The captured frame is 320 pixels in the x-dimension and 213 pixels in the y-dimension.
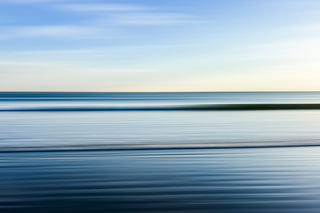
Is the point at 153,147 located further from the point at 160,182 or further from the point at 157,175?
the point at 160,182

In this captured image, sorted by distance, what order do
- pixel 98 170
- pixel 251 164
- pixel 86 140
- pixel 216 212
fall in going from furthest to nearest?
pixel 86 140, pixel 251 164, pixel 98 170, pixel 216 212

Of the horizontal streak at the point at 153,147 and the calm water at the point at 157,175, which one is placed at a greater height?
the horizontal streak at the point at 153,147

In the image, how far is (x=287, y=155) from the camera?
1075 cm

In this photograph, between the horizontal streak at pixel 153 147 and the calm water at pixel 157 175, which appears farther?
the horizontal streak at pixel 153 147

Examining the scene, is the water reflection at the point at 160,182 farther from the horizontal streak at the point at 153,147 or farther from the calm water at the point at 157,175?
the horizontal streak at the point at 153,147

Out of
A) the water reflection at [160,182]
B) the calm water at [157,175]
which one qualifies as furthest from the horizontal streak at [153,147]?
the water reflection at [160,182]

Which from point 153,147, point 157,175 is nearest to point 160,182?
point 157,175

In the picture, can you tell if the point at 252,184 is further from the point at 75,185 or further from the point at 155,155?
the point at 155,155

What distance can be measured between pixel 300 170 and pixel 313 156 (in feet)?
7.14

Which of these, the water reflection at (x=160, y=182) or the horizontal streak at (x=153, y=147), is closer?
the water reflection at (x=160, y=182)

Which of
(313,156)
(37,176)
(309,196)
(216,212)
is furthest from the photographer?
(313,156)

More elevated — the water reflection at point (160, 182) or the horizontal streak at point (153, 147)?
the horizontal streak at point (153, 147)

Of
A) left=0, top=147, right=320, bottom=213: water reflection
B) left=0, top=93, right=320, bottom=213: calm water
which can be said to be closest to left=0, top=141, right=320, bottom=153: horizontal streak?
left=0, top=93, right=320, bottom=213: calm water

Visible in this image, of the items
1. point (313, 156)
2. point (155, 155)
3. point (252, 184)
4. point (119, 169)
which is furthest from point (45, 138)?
point (252, 184)
